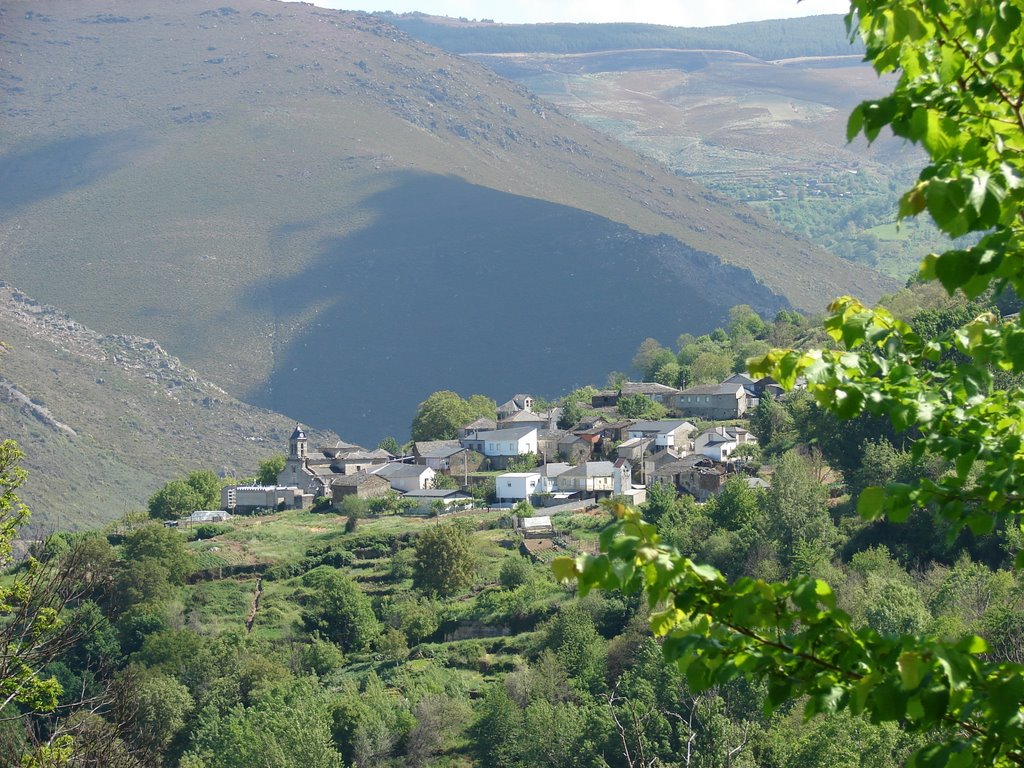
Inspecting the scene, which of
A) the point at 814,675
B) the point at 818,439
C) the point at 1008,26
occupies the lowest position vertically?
the point at 818,439

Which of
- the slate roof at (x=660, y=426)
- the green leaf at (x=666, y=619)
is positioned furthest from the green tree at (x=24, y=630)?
the slate roof at (x=660, y=426)

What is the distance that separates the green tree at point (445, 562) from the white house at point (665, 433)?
1683 centimetres

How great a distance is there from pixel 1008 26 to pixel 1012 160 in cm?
47

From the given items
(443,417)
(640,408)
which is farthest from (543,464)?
(443,417)

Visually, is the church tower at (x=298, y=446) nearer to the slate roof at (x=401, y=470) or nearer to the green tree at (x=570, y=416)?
the slate roof at (x=401, y=470)

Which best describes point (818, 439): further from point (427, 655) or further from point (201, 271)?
point (201, 271)

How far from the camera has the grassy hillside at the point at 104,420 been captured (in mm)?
116938

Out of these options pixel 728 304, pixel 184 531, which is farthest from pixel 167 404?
pixel 184 531

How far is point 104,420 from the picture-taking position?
13988 centimetres

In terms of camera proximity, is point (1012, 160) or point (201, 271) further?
point (201, 271)

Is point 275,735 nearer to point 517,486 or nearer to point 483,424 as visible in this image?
point 517,486

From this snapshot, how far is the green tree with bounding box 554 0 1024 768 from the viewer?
5.16 m

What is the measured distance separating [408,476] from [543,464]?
22.3ft

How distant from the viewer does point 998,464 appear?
6277 mm
